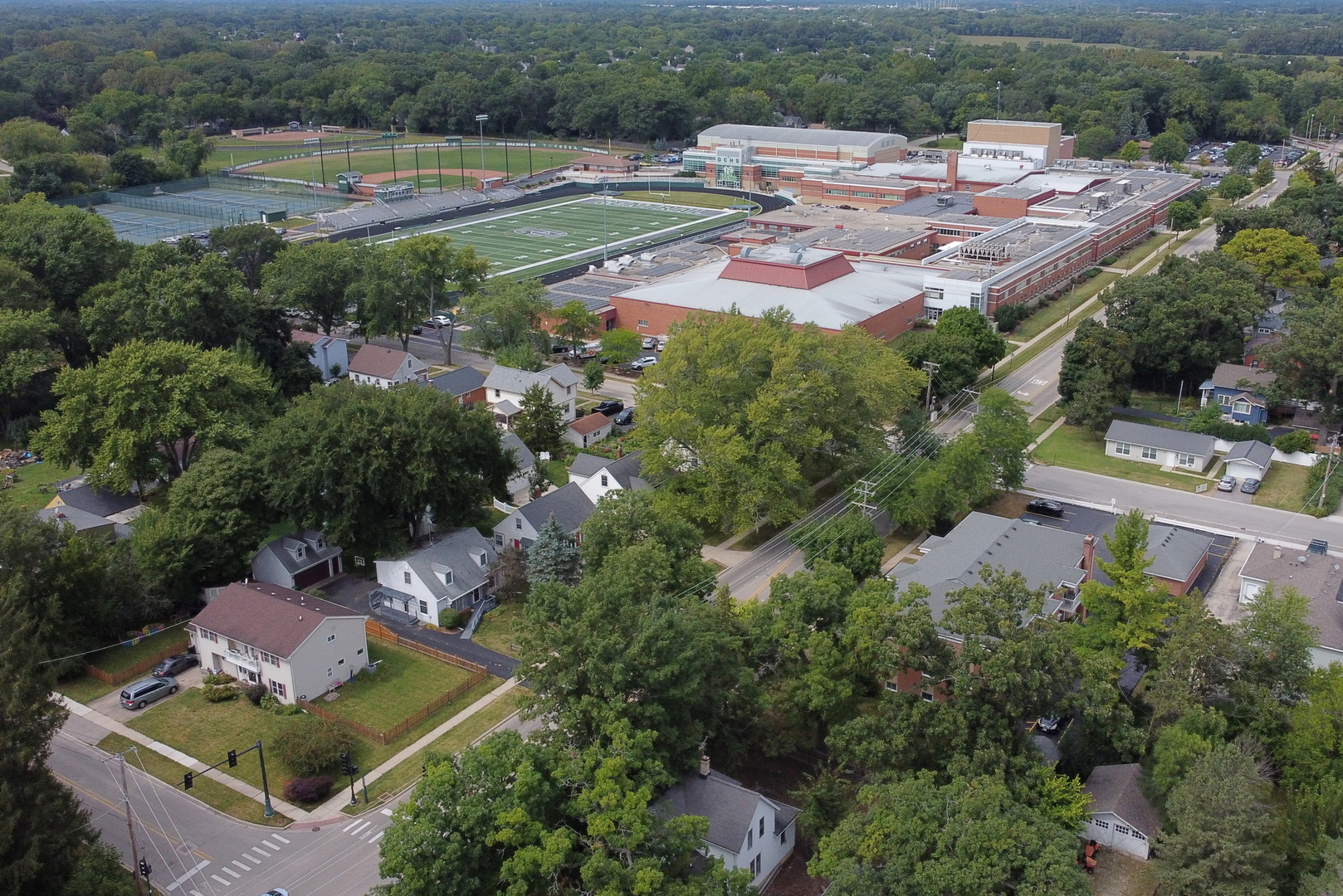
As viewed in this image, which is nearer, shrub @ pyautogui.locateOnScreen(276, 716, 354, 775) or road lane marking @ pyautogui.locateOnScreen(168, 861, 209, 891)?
road lane marking @ pyautogui.locateOnScreen(168, 861, 209, 891)

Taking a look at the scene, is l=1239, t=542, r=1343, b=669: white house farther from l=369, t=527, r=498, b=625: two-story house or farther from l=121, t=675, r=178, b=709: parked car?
l=121, t=675, r=178, b=709: parked car

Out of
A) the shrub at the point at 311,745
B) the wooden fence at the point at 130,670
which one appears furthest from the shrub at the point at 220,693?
the shrub at the point at 311,745

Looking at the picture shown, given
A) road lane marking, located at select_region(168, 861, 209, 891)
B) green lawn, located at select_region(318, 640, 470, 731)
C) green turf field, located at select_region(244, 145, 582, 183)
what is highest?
green turf field, located at select_region(244, 145, 582, 183)

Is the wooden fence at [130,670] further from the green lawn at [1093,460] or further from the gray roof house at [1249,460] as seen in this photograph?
the gray roof house at [1249,460]

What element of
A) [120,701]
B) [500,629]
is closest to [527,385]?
[500,629]

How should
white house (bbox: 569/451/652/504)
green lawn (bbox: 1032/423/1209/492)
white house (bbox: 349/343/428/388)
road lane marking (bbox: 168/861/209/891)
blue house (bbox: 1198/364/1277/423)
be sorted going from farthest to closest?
white house (bbox: 349/343/428/388) < blue house (bbox: 1198/364/1277/423) < green lawn (bbox: 1032/423/1209/492) < white house (bbox: 569/451/652/504) < road lane marking (bbox: 168/861/209/891)

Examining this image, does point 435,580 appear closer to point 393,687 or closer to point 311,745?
point 393,687

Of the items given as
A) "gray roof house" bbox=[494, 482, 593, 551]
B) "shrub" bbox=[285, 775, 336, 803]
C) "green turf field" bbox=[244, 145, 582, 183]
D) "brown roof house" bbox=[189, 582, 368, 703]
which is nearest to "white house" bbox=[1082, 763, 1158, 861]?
"shrub" bbox=[285, 775, 336, 803]
